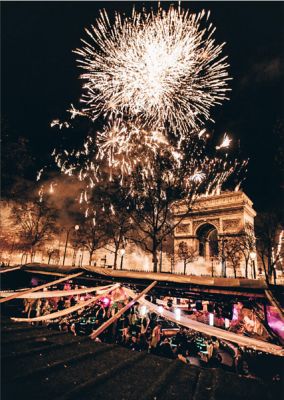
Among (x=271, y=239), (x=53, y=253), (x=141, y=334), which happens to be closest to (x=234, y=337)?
(x=141, y=334)

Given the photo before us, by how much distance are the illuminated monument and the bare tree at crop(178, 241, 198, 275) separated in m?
0.53

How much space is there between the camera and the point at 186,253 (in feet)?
132

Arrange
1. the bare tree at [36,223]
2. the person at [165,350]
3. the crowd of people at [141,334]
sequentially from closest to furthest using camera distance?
the person at [165,350] → the crowd of people at [141,334] → the bare tree at [36,223]

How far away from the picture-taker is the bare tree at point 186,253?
3978cm

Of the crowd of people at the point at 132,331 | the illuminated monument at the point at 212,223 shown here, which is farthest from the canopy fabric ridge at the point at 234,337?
the illuminated monument at the point at 212,223

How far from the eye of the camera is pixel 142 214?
2092cm

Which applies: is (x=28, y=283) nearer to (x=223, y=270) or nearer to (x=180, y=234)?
(x=223, y=270)

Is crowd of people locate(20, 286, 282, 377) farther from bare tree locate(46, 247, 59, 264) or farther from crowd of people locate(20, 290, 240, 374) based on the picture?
bare tree locate(46, 247, 59, 264)

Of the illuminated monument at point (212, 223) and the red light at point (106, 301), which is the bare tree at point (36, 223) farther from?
the red light at point (106, 301)

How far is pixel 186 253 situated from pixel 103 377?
39039mm

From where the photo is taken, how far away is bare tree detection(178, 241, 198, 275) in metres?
39.8

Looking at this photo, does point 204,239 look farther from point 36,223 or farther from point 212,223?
point 36,223

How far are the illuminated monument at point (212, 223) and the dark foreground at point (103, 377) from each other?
3723cm

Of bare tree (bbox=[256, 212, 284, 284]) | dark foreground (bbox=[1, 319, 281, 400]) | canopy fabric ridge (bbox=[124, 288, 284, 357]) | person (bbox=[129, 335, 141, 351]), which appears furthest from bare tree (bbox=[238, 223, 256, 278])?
dark foreground (bbox=[1, 319, 281, 400])
